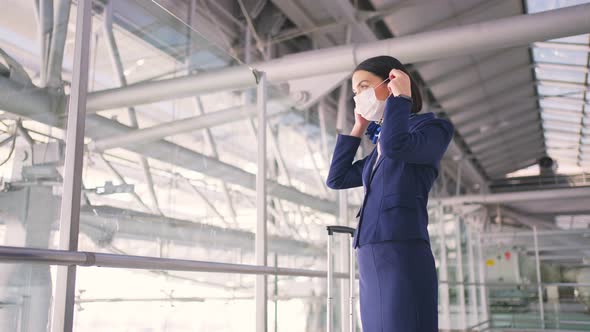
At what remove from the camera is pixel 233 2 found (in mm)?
6328

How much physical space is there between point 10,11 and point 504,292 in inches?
391

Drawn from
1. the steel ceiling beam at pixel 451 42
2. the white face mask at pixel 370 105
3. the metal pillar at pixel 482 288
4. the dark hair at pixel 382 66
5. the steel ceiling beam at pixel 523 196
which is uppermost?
the steel ceiling beam at pixel 451 42

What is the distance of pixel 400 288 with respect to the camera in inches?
53.8

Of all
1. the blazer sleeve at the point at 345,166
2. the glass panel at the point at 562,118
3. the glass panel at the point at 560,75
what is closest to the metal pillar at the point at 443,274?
the glass panel at the point at 560,75

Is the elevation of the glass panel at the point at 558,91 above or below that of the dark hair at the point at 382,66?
above

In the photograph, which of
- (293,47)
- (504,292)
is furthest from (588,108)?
(293,47)

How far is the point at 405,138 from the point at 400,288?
37 cm

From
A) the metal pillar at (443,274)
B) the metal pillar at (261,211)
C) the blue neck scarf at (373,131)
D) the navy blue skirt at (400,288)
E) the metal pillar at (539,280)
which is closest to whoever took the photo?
the navy blue skirt at (400,288)

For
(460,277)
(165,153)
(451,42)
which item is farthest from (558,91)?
(165,153)

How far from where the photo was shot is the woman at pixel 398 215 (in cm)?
137

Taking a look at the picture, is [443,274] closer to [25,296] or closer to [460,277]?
[460,277]

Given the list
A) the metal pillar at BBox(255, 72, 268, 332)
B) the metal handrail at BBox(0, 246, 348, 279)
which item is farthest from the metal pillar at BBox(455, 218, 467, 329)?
the metal handrail at BBox(0, 246, 348, 279)

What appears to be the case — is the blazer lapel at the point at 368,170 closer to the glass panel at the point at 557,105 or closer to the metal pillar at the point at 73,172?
the metal pillar at the point at 73,172

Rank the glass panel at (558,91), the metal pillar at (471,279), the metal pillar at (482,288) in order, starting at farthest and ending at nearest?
the glass panel at (558,91)
the metal pillar at (482,288)
the metal pillar at (471,279)
